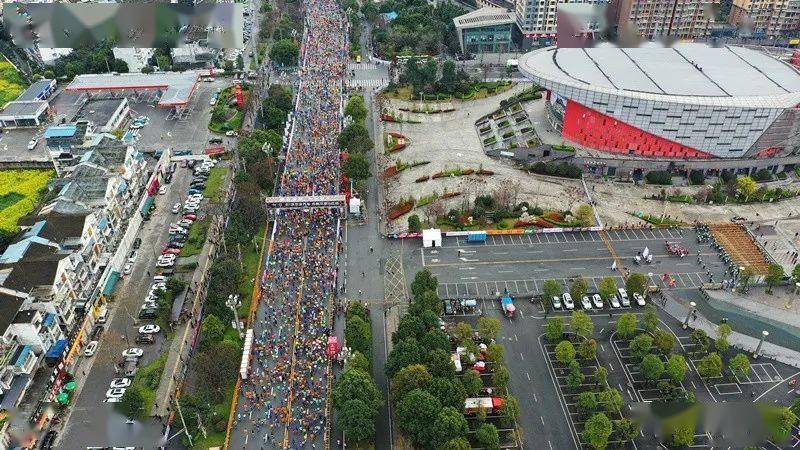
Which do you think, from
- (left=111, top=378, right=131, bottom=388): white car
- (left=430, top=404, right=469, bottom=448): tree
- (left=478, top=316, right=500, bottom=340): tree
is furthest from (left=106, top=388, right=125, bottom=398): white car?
(left=478, top=316, right=500, bottom=340): tree

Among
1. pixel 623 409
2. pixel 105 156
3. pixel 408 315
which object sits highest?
pixel 105 156

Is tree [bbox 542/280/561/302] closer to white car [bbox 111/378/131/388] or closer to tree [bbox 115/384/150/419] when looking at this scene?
tree [bbox 115/384/150/419]

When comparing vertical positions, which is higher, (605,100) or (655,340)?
(605,100)

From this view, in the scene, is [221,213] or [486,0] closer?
[221,213]

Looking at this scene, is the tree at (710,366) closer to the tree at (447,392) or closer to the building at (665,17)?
the tree at (447,392)

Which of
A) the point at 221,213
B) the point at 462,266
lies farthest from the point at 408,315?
the point at 221,213

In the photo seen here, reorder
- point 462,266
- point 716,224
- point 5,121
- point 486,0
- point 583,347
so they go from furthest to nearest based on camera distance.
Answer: point 486,0 → point 5,121 → point 716,224 → point 462,266 → point 583,347

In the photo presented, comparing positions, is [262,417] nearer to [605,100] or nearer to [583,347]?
[583,347]
